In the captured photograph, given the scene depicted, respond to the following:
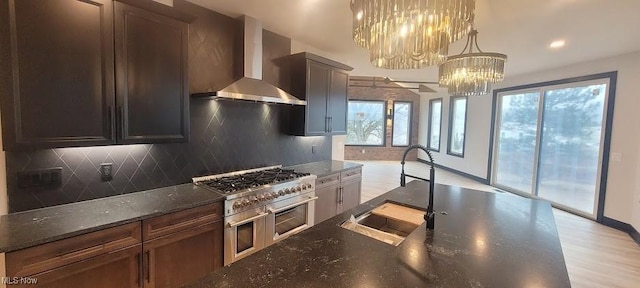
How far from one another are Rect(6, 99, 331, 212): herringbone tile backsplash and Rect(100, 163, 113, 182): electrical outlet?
0.09 ft

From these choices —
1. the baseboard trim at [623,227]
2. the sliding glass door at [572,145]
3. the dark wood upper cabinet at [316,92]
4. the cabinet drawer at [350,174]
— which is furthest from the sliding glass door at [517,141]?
the dark wood upper cabinet at [316,92]

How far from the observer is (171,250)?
1978 mm

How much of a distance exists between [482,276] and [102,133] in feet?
7.82

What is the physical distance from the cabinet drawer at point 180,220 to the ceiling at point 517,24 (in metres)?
1.93

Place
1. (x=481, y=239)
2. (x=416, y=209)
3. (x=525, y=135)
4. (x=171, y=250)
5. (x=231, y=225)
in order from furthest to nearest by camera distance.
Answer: (x=525, y=135)
(x=231, y=225)
(x=416, y=209)
(x=171, y=250)
(x=481, y=239)

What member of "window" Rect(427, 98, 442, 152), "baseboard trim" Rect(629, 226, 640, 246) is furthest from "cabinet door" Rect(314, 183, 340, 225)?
"window" Rect(427, 98, 442, 152)

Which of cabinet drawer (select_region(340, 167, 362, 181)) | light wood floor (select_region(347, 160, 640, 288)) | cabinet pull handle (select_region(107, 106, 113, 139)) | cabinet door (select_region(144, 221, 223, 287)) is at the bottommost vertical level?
light wood floor (select_region(347, 160, 640, 288))

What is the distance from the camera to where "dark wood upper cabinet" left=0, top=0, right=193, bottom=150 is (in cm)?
151

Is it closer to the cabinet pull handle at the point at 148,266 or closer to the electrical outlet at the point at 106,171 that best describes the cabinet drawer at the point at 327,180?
the cabinet pull handle at the point at 148,266

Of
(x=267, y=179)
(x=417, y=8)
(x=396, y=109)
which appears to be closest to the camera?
(x=417, y=8)

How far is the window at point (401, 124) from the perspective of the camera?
10193 millimetres

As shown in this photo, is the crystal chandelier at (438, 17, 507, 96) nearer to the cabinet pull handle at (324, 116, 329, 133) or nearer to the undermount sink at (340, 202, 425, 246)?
the undermount sink at (340, 202, 425, 246)

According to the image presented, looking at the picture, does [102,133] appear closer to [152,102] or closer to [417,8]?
Result: [152,102]

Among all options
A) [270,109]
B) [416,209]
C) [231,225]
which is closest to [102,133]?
[231,225]
